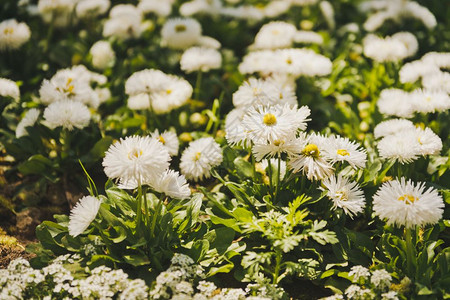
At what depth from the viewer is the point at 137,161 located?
264 cm

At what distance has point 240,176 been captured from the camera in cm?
352

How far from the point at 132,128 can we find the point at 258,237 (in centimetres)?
161

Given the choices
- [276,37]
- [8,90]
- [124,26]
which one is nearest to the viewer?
[8,90]

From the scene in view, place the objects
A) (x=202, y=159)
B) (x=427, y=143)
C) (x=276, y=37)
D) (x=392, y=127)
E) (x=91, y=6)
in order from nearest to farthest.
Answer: (x=427, y=143)
(x=202, y=159)
(x=392, y=127)
(x=276, y=37)
(x=91, y=6)

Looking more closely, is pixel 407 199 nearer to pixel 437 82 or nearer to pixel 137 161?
pixel 137 161

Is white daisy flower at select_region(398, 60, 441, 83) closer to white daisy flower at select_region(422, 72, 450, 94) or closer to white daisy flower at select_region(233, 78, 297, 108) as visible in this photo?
white daisy flower at select_region(422, 72, 450, 94)

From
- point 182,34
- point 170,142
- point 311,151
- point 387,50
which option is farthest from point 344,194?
point 182,34

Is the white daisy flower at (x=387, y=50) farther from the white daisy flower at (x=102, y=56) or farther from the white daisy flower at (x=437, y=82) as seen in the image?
the white daisy flower at (x=102, y=56)

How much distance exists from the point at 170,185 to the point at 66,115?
1125 millimetres

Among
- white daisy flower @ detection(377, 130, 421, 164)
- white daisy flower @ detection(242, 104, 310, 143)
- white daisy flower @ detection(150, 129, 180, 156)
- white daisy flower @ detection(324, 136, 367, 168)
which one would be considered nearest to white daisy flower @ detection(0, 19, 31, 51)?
white daisy flower @ detection(150, 129, 180, 156)

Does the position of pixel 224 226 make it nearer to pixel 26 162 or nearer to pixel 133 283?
pixel 133 283

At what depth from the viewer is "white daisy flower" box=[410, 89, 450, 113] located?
3.80 m

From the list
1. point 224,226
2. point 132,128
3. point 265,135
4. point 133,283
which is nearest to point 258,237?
point 224,226

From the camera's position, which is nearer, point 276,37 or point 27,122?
point 27,122
